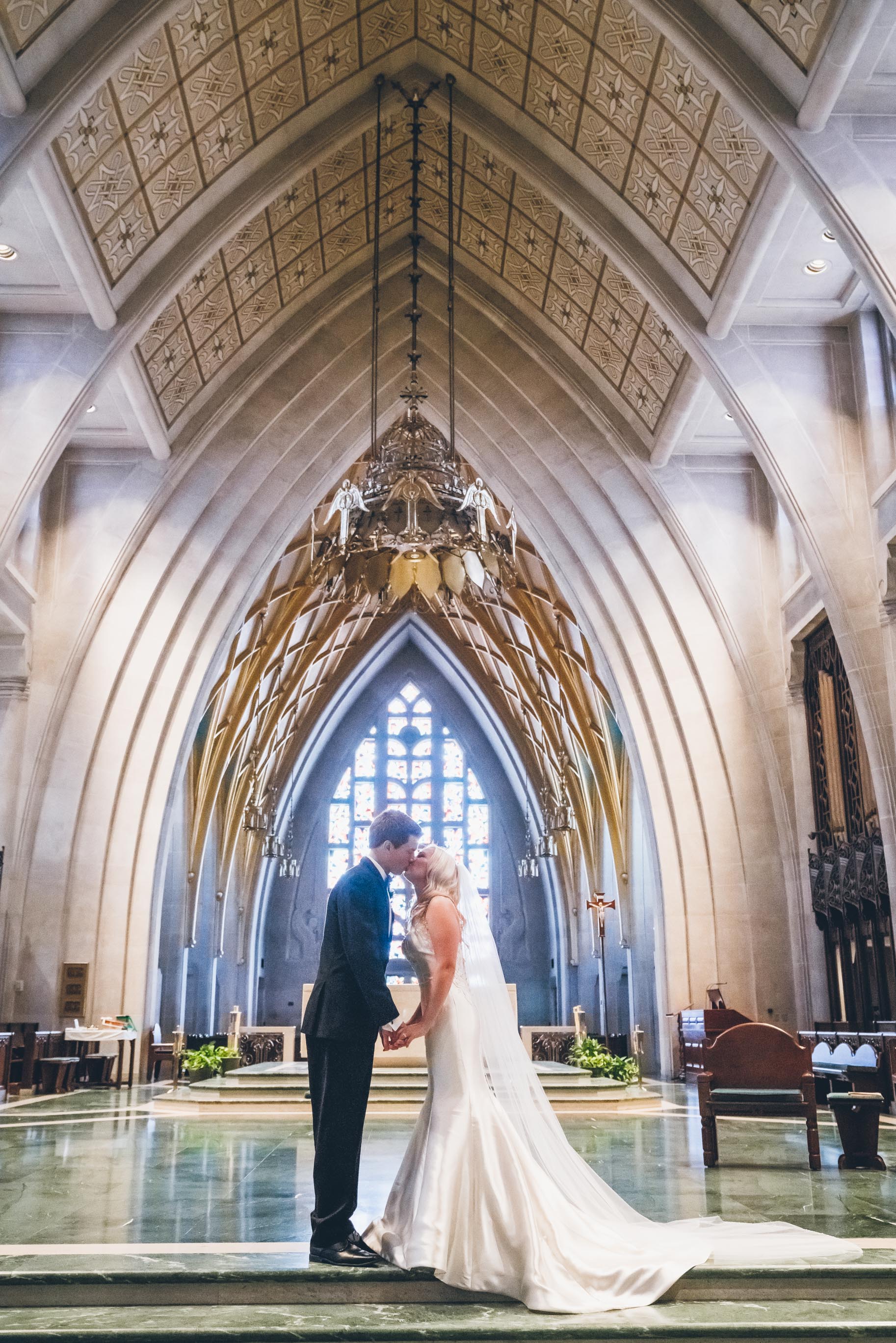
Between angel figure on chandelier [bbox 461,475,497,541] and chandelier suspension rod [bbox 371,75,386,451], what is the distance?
9.29 ft

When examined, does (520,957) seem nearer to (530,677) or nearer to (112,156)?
(530,677)

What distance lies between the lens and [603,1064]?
13.1 meters

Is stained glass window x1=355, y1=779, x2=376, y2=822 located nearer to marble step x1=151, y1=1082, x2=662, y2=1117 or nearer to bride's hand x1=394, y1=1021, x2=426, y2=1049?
marble step x1=151, y1=1082, x2=662, y2=1117

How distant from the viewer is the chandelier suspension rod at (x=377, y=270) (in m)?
13.1

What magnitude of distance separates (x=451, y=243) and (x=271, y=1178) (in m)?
12.1

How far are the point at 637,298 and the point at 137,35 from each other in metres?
6.61

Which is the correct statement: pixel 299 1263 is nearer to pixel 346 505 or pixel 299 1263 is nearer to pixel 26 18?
pixel 346 505

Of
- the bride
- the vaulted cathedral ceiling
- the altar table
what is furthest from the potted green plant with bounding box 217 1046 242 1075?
the bride

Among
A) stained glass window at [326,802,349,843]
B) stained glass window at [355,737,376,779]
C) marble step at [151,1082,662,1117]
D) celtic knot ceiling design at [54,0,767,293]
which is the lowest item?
marble step at [151,1082,662,1117]

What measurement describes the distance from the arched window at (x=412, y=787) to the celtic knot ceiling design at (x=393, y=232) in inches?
767

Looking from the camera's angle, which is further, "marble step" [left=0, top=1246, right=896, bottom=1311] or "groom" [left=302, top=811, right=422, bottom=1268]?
"groom" [left=302, top=811, right=422, bottom=1268]

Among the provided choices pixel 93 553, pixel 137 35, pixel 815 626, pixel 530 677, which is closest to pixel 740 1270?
pixel 137 35

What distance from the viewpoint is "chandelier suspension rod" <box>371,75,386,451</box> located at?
13.1 meters

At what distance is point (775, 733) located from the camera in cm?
1504
